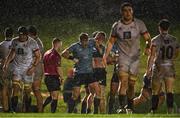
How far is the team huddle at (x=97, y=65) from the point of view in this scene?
14.9m

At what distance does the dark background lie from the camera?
39.2m

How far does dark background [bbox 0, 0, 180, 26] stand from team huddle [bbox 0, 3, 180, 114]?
66.6 feet

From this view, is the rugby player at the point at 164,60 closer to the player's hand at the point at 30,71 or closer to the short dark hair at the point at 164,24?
the short dark hair at the point at 164,24

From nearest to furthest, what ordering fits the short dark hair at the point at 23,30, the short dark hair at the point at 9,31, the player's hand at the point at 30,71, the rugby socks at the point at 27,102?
1. the short dark hair at the point at 23,30
2. the player's hand at the point at 30,71
3. the rugby socks at the point at 27,102
4. the short dark hair at the point at 9,31

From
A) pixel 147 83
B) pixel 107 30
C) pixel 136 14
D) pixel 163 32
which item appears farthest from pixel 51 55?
pixel 136 14

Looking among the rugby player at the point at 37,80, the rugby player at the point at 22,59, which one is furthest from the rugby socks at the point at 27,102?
the rugby player at the point at 22,59

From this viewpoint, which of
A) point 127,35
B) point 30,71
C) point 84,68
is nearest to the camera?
point 127,35

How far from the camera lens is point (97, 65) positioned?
59.5ft

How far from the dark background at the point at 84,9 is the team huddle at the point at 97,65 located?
66.6 feet

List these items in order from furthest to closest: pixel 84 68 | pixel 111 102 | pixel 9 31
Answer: pixel 111 102
pixel 9 31
pixel 84 68

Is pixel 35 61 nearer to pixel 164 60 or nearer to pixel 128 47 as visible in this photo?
pixel 128 47

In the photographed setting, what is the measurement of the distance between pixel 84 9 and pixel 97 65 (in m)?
22.7

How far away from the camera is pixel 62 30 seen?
3778cm

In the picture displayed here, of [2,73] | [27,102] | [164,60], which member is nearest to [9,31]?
[2,73]
